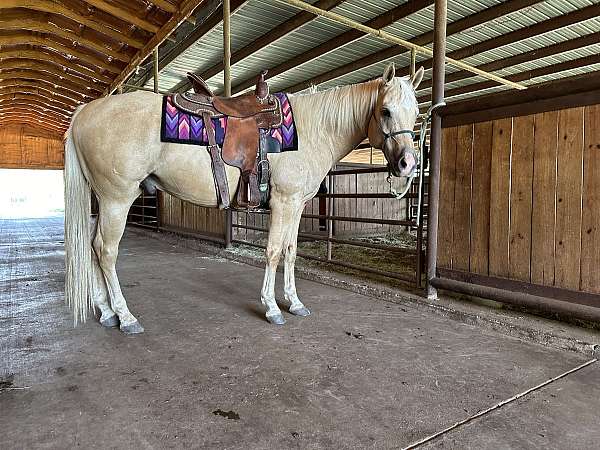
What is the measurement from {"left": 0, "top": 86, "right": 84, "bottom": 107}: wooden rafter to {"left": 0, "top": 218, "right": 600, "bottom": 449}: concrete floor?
922 centimetres

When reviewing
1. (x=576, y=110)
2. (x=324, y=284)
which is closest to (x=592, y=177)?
(x=576, y=110)

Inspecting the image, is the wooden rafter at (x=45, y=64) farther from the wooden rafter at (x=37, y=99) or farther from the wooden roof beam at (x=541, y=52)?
the wooden roof beam at (x=541, y=52)

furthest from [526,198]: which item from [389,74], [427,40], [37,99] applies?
[37,99]

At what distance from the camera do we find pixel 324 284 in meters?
3.15

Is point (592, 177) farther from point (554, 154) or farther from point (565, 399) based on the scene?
point (565, 399)

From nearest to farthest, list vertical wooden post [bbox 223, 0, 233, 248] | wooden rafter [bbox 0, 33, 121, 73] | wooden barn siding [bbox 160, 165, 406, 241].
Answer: vertical wooden post [bbox 223, 0, 233, 248]
wooden barn siding [bbox 160, 165, 406, 241]
wooden rafter [bbox 0, 33, 121, 73]

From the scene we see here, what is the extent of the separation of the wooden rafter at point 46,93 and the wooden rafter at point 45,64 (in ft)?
5.67

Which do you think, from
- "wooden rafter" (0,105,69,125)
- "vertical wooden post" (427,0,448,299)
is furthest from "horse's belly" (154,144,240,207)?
"wooden rafter" (0,105,69,125)

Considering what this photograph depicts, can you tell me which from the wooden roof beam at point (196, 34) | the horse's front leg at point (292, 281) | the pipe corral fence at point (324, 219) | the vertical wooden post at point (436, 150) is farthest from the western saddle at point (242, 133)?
the wooden roof beam at point (196, 34)

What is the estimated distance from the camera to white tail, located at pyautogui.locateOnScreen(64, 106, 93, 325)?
2.07 metres

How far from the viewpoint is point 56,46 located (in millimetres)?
6406

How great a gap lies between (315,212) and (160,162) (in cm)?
427

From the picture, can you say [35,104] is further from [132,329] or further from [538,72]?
[538,72]

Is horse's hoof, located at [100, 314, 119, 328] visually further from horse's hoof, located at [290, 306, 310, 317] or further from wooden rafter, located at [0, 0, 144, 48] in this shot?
wooden rafter, located at [0, 0, 144, 48]
